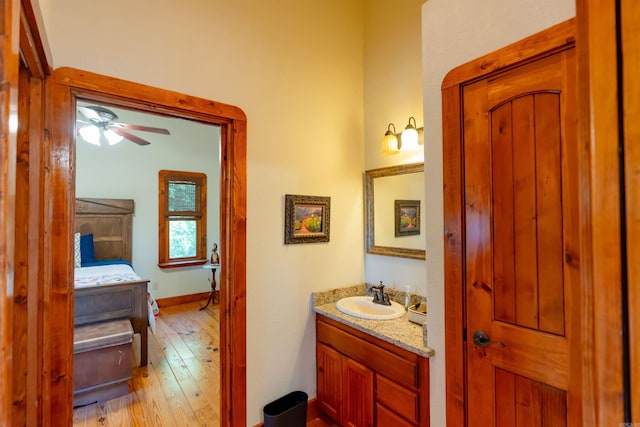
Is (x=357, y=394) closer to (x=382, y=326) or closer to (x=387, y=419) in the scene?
(x=387, y=419)

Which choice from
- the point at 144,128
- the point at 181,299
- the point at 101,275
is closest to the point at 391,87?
the point at 144,128

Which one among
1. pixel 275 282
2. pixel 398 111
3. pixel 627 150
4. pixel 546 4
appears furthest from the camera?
pixel 398 111

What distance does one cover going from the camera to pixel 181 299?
5004mm

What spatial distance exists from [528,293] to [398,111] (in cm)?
159

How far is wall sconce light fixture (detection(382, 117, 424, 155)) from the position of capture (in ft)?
6.73

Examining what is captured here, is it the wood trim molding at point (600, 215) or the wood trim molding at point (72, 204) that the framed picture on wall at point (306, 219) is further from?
the wood trim molding at point (600, 215)

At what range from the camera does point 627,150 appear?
39cm

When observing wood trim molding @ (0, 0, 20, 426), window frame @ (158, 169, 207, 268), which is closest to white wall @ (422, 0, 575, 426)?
wood trim molding @ (0, 0, 20, 426)

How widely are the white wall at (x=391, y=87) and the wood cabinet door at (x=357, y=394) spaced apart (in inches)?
27.7

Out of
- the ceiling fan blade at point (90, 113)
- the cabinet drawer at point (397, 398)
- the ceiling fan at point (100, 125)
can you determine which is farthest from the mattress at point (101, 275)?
the cabinet drawer at point (397, 398)

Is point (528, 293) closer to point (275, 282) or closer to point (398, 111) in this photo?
point (275, 282)

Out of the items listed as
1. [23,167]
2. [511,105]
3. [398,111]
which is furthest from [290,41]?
[23,167]

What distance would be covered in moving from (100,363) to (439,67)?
3.20 meters

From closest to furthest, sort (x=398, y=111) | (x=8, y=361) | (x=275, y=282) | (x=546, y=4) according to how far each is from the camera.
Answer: (x=8, y=361)
(x=546, y=4)
(x=275, y=282)
(x=398, y=111)
